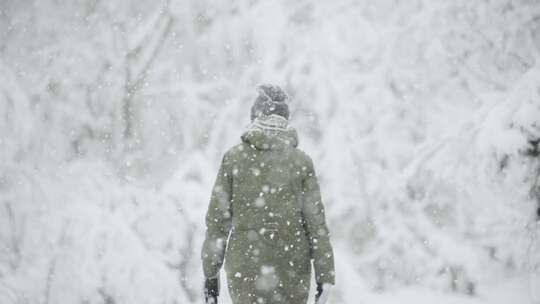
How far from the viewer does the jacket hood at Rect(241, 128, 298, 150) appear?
244 cm

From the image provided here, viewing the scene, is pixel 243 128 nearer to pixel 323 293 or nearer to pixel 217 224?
pixel 217 224

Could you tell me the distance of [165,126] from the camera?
4.98m

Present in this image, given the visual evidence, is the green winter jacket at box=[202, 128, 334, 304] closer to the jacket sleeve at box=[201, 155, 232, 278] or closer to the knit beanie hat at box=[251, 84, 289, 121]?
the jacket sleeve at box=[201, 155, 232, 278]

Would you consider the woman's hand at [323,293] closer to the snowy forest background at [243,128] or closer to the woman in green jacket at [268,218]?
the woman in green jacket at [268,218]

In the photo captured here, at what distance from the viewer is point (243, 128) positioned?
4.80 m

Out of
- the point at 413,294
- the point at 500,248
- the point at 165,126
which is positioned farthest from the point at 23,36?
the point at 500,248

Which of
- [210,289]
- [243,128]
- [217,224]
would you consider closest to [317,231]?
[217,224]

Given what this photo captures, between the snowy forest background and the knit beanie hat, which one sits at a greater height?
the snowy forest background

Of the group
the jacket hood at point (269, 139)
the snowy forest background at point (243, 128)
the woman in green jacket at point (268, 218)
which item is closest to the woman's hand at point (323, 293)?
the woman in green jacket at point (268, 218)

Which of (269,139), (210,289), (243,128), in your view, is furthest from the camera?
(243,128)

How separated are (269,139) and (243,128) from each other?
7.83 ft

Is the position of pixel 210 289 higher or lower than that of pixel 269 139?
lower

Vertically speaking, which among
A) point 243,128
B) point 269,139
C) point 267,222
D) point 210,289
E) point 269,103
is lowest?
point 210,289

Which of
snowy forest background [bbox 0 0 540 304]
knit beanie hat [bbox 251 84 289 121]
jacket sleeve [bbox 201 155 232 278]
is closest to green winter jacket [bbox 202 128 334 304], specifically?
jacket sleeve [bbox 201 155 232 278]
